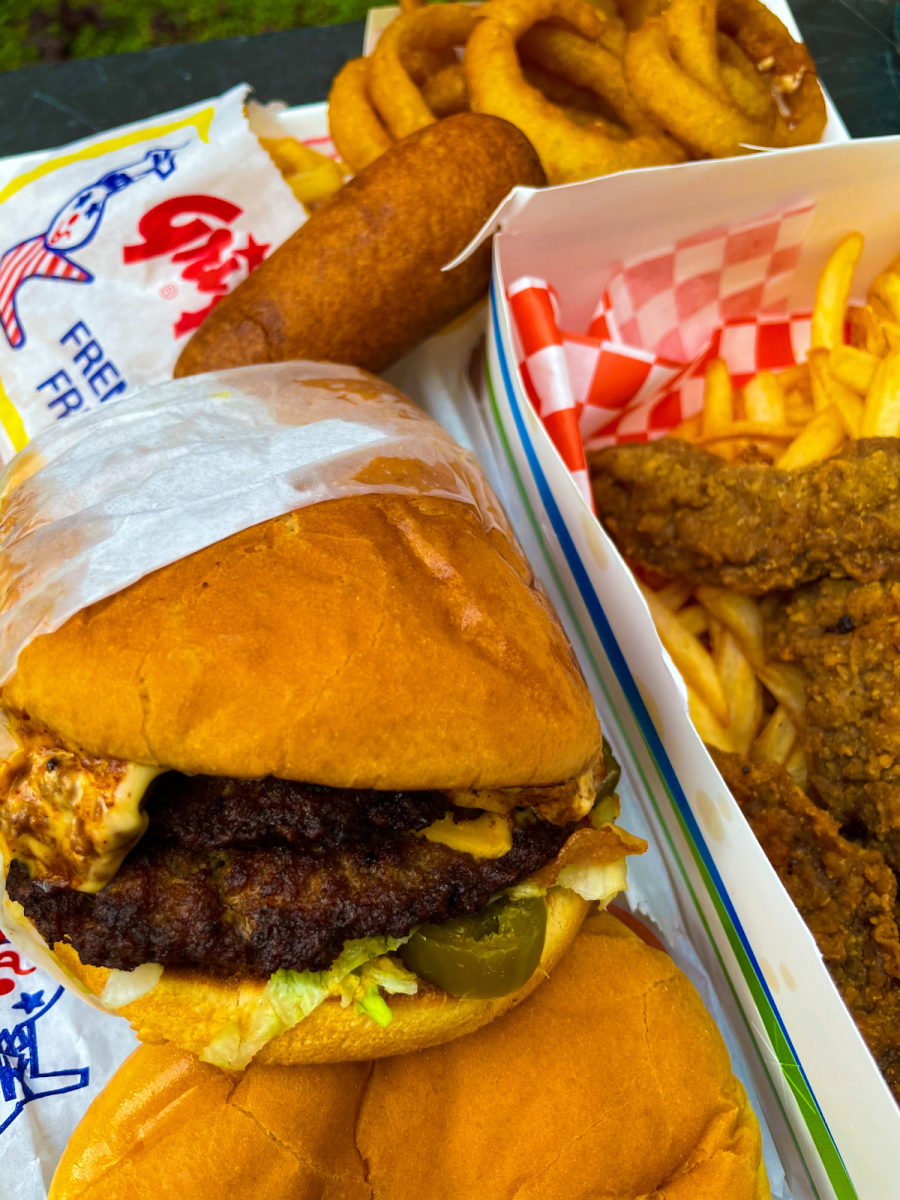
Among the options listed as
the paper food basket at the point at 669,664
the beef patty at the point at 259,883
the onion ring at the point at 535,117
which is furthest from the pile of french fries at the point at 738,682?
the onion ring at the point at 535,117

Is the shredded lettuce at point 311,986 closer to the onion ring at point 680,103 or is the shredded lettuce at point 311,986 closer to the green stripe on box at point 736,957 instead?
the green stripe on box at point 736,957

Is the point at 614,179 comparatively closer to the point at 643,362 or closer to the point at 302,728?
the point at 643,362

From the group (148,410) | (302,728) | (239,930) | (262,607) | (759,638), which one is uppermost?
(148,410)

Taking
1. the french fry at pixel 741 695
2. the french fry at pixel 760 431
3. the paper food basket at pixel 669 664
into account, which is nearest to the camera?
the paper food basket at pixel 669 664

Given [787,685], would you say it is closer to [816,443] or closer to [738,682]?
[738,682]

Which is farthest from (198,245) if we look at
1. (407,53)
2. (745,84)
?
(745,84)

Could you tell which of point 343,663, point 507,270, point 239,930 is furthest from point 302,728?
point 507,270

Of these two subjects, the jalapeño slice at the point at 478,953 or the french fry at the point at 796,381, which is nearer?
the jalapeño slice at the point at 478,953
